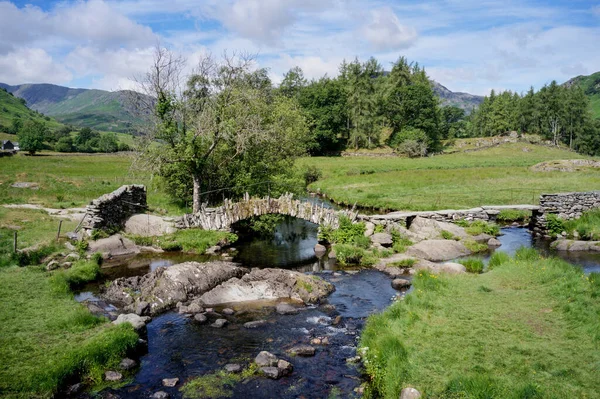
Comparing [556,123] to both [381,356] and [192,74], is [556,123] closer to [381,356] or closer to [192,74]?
[192,74]

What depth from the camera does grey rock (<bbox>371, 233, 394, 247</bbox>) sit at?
3347 cm

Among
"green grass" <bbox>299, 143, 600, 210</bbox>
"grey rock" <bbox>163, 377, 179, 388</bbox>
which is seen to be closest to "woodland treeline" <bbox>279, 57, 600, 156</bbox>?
"green grass" <bbox>299, 143, 600, 210</bbox>

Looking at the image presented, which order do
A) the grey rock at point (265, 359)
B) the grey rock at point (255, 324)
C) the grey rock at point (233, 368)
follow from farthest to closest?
the grey rock at point (255, 324)
the grey rock at point (265, 359)
the grey rock at point (233, 368)

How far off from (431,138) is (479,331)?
10901 centimetres

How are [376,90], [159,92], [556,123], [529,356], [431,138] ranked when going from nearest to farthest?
[529,356] < [159,92] < [431,138] < [376,90] < [556,123]

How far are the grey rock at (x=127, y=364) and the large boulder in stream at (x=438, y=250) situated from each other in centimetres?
2086

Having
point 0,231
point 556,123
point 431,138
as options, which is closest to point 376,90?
point 431,138

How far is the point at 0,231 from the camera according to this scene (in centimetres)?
3075

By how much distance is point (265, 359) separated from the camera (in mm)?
16500

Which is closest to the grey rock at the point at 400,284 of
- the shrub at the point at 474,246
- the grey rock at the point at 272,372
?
the shrub at the point at 474,246

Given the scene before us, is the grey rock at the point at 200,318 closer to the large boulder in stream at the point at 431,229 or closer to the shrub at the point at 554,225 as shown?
the large boulder in stream at the point at 431,229

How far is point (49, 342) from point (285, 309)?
33.6 feet

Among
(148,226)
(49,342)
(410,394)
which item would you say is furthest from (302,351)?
(148,226)

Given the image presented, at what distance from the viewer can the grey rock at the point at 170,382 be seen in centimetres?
1519
